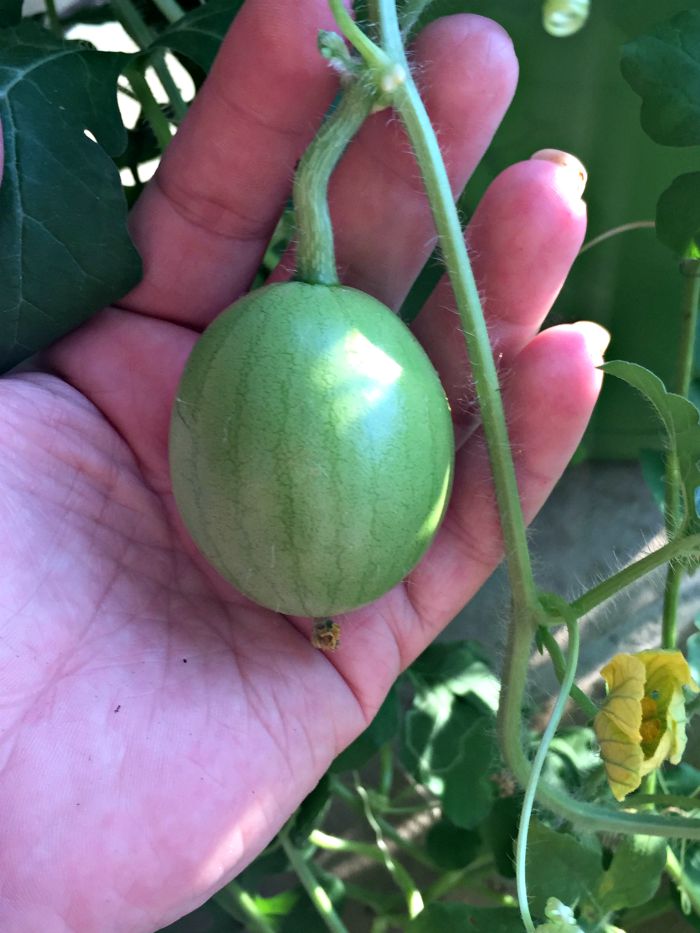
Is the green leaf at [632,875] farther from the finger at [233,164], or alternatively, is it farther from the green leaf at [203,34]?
the green leaf at [203,34]

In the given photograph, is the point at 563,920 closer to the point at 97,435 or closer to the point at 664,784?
the point at 664,784

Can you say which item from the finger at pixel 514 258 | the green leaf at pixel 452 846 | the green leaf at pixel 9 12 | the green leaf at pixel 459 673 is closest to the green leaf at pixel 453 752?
the green leaf at pixel 459 673

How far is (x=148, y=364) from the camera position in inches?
51.9

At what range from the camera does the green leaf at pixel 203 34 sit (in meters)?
1.36

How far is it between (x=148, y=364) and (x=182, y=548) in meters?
0.27

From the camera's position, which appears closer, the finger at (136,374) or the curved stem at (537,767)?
the curved stem at (537,767)

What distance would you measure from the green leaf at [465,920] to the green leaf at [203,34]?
49.0 inches

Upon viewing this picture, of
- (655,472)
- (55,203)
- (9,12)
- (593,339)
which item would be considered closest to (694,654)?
(655,472)

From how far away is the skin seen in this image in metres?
1.03

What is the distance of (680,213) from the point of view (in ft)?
4.04

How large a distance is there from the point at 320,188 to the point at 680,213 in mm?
504

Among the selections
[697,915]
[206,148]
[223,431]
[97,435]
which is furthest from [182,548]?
Result: [697,915]

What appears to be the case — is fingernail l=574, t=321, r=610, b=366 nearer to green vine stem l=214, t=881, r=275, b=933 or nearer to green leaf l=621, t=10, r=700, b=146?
green leaf l=621, t=10, r=700, b=146

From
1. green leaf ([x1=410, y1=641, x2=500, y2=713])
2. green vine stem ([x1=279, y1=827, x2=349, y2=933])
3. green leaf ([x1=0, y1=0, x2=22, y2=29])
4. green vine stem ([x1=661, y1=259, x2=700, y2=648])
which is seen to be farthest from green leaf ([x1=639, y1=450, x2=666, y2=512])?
green leaf ([x1=0, y1=0, x2=22, y2=29])
